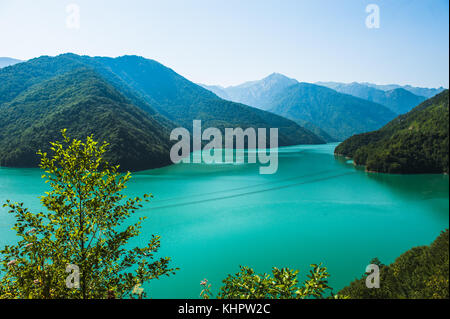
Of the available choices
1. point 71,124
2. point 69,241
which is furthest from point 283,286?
point 71,124

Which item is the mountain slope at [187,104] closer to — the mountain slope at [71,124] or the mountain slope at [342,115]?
the mountain slope at [71,124]

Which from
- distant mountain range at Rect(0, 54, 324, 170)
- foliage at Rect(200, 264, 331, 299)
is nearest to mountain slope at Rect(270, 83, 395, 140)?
distant mountain range at Rect(0, 54, 324, 170)

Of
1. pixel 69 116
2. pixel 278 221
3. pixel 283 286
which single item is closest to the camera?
pixel 283 286

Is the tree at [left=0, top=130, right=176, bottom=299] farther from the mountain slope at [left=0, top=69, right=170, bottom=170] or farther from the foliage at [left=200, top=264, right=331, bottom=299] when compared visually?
the mountain slope at [left=0, top=69, right=170, bottom=170]

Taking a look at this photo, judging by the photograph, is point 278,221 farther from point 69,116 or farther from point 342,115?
point 342,115

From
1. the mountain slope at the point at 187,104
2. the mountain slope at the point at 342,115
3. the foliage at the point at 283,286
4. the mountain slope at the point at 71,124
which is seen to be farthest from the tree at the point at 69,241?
the mountain slope at the point at 342,115
